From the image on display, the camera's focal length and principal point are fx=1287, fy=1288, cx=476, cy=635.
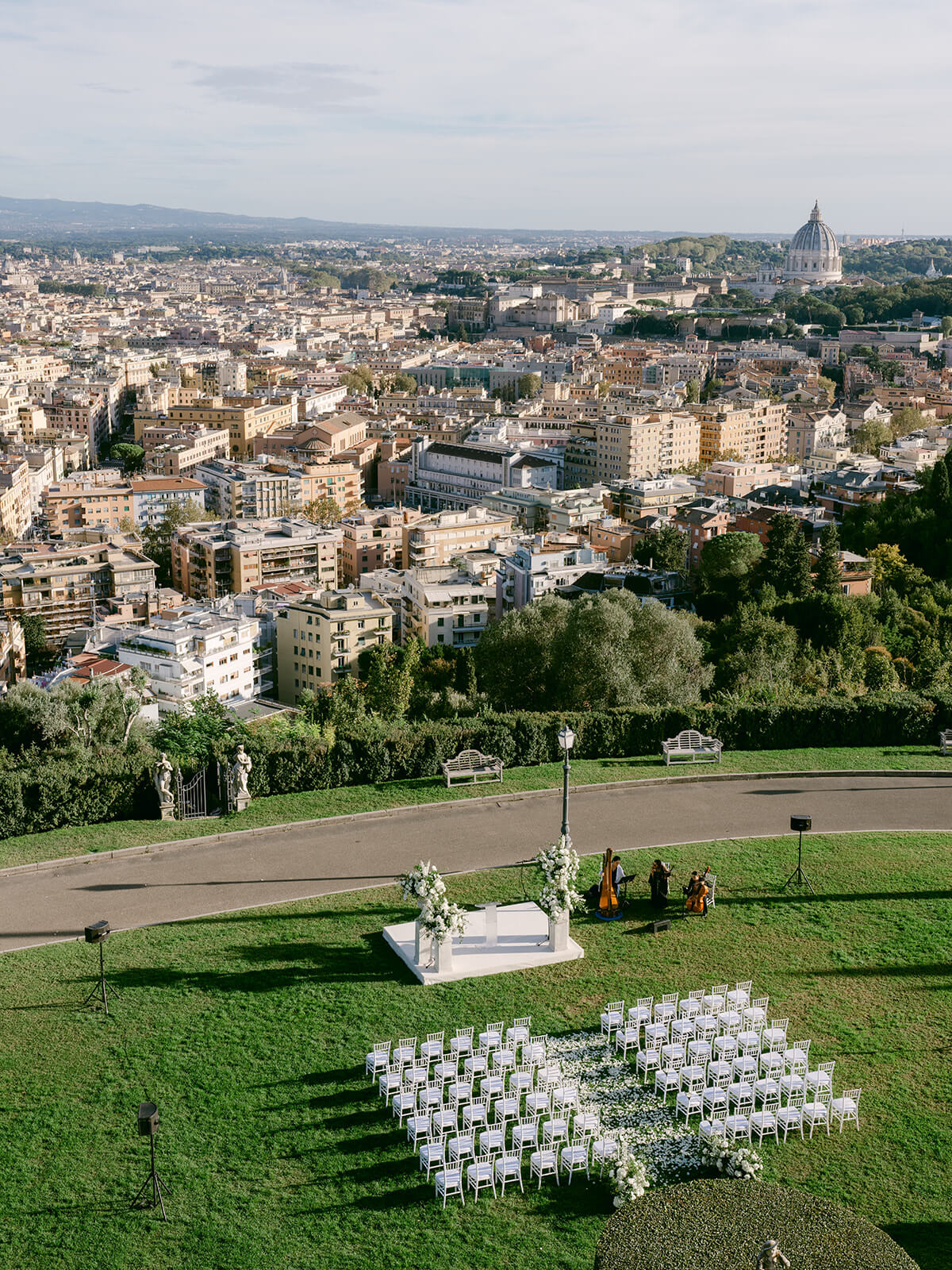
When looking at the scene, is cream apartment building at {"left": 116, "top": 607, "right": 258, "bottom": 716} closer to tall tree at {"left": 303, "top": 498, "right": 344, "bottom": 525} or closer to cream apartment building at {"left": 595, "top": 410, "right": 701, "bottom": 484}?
tall tree at {"left": 303, "top": 498, "right": 344, "bottom": 525}

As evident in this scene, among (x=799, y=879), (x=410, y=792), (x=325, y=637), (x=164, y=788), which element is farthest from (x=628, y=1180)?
(x=325, y=637)

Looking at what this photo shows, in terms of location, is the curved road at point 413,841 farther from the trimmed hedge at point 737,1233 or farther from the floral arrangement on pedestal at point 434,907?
the trimmed hedge at point 737,1233

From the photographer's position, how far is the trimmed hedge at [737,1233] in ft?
20.3

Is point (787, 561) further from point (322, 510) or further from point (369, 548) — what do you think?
point (322, 510)

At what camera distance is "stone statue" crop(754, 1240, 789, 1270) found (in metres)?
6.06

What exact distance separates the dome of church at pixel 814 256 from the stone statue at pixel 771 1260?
164 metres

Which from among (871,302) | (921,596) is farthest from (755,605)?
(871,302)

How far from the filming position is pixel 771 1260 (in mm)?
6070

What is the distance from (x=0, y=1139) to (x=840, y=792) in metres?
8.92

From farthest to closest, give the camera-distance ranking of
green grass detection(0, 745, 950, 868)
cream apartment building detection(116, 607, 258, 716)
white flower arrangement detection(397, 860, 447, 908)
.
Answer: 1. cream apartment building detection(116, 607, 258, 716)
2. green grass detection(0, 745, 950, 868)
3. white flower arrangement detection(397, 860, 447, 908)

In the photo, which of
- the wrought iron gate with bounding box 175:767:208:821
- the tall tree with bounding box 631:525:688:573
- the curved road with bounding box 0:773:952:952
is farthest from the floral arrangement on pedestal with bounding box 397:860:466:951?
the tall tree with bounding box 631:525:688:573

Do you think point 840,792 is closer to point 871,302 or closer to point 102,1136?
point 102,1136

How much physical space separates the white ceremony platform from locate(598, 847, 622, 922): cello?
497 millimetres

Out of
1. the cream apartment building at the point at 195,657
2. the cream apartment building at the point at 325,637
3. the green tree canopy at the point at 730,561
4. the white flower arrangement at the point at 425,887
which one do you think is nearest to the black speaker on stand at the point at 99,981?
the white flower arrangement at the point at 425,887
